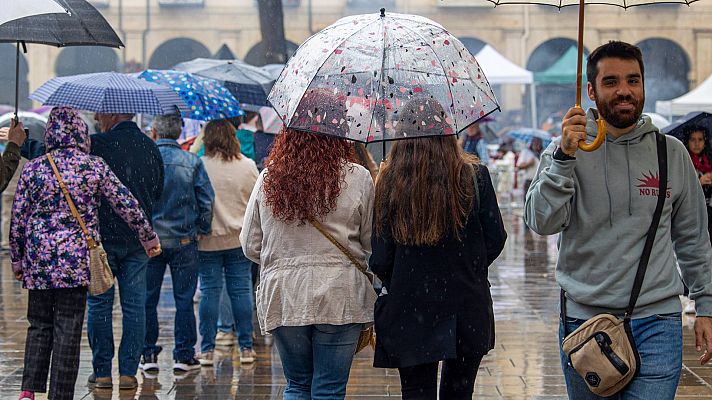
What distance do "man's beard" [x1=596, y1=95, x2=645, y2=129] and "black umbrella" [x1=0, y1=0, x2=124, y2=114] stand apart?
9.96 ft

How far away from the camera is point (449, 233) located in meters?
4.77

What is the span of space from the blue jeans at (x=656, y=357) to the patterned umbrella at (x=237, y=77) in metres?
7.15

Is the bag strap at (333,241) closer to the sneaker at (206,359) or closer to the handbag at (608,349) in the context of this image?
the handbag at (608,349)

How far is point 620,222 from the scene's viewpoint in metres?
4.25

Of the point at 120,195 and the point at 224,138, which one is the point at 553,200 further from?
the point at 224,138

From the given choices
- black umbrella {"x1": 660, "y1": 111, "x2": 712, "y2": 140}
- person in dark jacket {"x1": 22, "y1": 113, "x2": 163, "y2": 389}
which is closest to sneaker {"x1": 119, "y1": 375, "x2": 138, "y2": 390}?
person in dark jacket {"x1": 22, "y1": 113, "x2": 163, "y2": 389}

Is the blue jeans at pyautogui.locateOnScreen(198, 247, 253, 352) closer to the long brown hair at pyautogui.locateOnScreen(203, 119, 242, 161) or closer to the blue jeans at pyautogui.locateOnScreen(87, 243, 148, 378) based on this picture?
the long brown hair at pyautogui.locateOnScreen(203, 119, 242, 161)

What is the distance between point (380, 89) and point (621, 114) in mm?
1020

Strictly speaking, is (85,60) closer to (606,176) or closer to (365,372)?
(365,372)

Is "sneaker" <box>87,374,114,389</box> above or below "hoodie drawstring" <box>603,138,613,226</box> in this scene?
below

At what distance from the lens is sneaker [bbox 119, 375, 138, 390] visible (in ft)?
24.3

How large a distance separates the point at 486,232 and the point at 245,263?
12.5 ft

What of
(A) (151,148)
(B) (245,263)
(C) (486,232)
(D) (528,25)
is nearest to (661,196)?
(C) (486,232)

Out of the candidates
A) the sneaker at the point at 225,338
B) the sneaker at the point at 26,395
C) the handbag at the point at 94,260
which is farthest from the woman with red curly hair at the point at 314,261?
the sneaker at the point at 225,338
